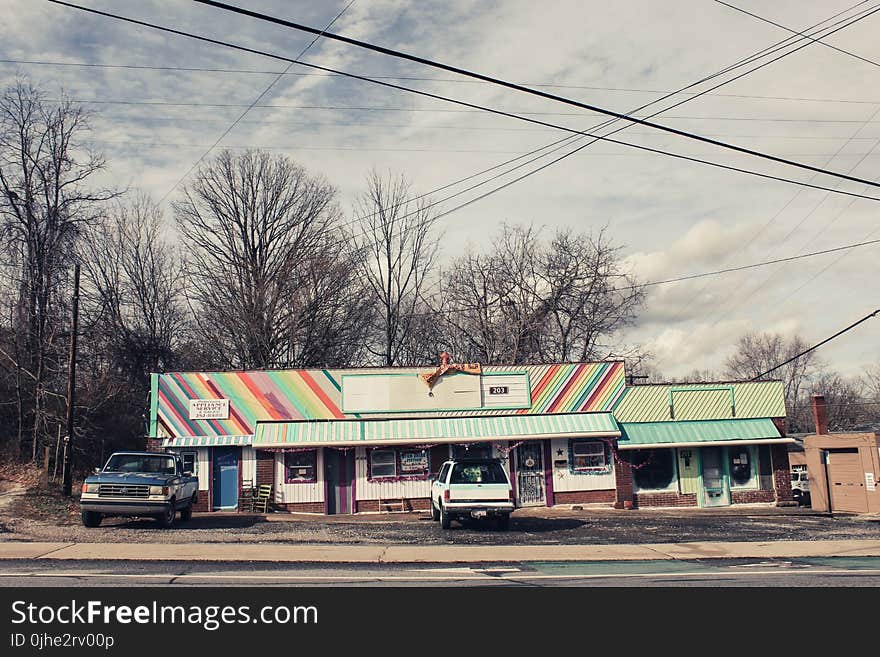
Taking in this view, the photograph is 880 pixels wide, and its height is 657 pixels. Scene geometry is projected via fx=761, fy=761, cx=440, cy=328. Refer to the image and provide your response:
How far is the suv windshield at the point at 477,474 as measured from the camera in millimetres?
20359

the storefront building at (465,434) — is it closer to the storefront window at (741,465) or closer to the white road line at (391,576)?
the storefront window at (741,465)

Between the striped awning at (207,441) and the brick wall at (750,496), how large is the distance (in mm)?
17946

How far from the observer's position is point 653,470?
28.5 m

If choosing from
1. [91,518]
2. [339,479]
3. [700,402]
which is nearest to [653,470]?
[700,402]

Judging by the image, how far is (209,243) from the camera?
45969 millimetres

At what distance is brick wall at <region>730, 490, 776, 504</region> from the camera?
28562 mm

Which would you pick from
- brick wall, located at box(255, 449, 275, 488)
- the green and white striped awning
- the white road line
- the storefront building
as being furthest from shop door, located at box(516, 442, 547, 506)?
the white road line

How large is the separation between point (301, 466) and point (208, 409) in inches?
158

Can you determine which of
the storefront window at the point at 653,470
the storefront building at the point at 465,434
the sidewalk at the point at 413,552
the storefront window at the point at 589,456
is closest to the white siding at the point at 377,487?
the storefront building at the point at 465,434

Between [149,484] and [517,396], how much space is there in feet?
46.1

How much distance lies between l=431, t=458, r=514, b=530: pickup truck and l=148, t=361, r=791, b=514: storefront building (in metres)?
6.15
